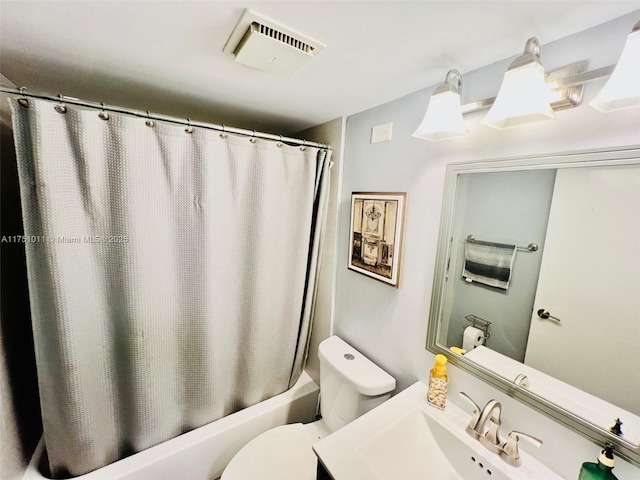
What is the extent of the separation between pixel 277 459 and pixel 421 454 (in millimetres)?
646

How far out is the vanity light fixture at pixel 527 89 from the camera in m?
0.64

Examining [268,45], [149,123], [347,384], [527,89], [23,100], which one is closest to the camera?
[527,89]

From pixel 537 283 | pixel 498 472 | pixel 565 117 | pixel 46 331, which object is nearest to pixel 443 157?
pixel 565 117

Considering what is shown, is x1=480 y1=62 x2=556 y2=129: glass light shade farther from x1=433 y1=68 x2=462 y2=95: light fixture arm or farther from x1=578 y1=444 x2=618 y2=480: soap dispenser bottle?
x1=578 y1=444 x2=618 y2=480: soap dispenser bottle

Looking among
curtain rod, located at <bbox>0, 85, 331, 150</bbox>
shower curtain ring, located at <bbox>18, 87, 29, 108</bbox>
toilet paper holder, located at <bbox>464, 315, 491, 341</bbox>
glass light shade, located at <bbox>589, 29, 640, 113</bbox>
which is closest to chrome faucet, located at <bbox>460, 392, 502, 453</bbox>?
toilet paper holder, located at <bbox>464, 315, 491, 341</bbox>

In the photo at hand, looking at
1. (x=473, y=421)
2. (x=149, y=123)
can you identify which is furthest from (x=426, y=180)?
(x=149, y=123)

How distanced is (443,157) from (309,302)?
111 cm

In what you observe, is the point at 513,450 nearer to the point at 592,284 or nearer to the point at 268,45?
the point at 592,284

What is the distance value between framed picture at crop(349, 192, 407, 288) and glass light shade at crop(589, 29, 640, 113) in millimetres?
643

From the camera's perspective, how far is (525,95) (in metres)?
0.66

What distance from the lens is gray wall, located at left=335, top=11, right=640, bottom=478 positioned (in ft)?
2.18

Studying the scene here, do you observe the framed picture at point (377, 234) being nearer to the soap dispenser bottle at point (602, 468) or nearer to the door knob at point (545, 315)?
the door knob at point (545, 315)

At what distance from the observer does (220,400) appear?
→ 1438mm

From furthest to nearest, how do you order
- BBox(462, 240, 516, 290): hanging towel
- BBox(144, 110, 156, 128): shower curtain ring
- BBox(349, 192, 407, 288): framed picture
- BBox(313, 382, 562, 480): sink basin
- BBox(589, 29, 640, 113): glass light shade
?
1. BBox(349, 192, 407, 288): framed picture
2. BBox(144, 110, 156, 128): shower curtain ring
3. BBox(462, 240, 516, 290): hanging towel
4. BBox(313, 382, 562, 480): sink basin
5. BBox(589, 29, 640, 113): glass light shade
